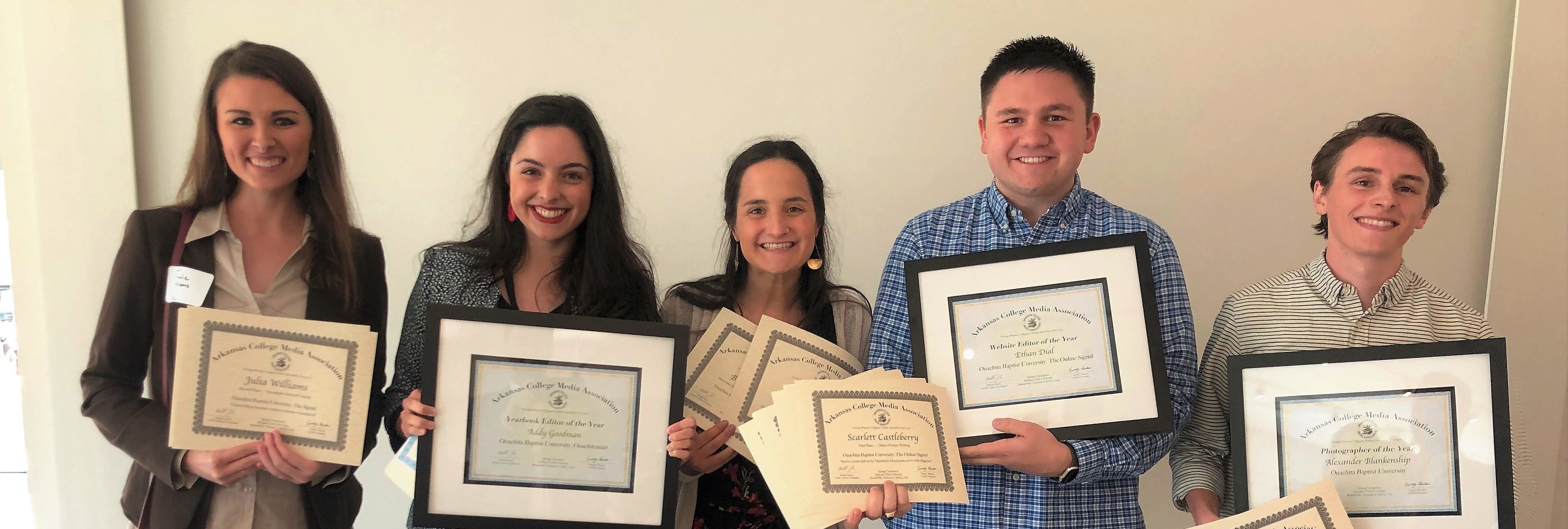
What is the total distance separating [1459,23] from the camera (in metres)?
2.95

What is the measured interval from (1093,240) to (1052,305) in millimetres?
169

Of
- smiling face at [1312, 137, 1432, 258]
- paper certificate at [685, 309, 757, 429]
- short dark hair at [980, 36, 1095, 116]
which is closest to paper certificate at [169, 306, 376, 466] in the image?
paper certificate at [685, 309, 757, 429]

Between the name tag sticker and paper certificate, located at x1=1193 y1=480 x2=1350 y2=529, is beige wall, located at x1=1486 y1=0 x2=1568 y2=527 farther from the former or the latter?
the name tag sticker

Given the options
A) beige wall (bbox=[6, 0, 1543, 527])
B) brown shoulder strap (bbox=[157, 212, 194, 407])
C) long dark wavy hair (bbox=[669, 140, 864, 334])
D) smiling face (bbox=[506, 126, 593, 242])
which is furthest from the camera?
beige wall (bbox=[6, 0, 1543, 527])

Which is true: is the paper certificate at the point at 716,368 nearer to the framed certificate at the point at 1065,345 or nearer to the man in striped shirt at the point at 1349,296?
the framed certificate at the point at 1065,345

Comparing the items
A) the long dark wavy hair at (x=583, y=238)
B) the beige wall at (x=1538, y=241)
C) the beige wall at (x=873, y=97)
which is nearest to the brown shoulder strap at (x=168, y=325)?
the long dark wavy hair at (x=583, y=238)

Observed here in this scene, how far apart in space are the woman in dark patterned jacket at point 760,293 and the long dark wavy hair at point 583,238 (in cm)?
17

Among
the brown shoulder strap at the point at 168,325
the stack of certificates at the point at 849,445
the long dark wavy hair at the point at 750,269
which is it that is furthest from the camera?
the long dark wavy hair at the point at 750,269

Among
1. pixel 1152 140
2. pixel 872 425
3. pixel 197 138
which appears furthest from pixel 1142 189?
pixel 197 138

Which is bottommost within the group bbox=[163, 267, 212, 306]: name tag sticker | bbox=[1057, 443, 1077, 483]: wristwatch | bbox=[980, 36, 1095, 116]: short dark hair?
bbox=[1057, 443, 1077, 483]: wristwatch

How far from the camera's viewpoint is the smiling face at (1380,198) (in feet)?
6.84

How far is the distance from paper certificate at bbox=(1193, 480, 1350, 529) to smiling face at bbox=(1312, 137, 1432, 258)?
597 mm

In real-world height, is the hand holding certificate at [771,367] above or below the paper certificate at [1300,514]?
above

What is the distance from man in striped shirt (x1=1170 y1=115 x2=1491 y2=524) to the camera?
2.10 m
